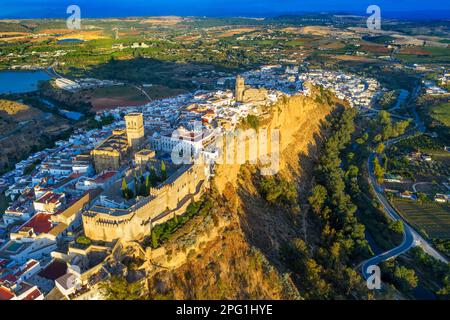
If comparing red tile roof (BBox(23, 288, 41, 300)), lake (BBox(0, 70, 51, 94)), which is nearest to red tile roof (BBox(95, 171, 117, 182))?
red tile roof (BBox(23, 288, 41, 300))

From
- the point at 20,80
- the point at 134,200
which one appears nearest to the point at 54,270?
the point at 134,200

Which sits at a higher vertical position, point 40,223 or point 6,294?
point 40,223

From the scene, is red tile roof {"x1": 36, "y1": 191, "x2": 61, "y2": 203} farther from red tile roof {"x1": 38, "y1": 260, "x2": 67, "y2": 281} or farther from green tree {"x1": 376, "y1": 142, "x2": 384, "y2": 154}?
green tree {"x1": 376, "y1": 142, "x2": 384, "y2": 154}

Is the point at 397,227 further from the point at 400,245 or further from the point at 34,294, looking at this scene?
the point at 34,294

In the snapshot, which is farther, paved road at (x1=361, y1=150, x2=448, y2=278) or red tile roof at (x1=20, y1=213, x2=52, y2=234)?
paved road at (x1=361, y1=150, x2=448, y2=278)

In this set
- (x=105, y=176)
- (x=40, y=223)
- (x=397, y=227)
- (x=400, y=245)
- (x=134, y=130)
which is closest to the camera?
(x=40, y=223)

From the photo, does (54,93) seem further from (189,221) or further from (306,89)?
(189,221)

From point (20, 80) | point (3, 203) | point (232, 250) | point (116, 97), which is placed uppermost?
point (20, 80)
